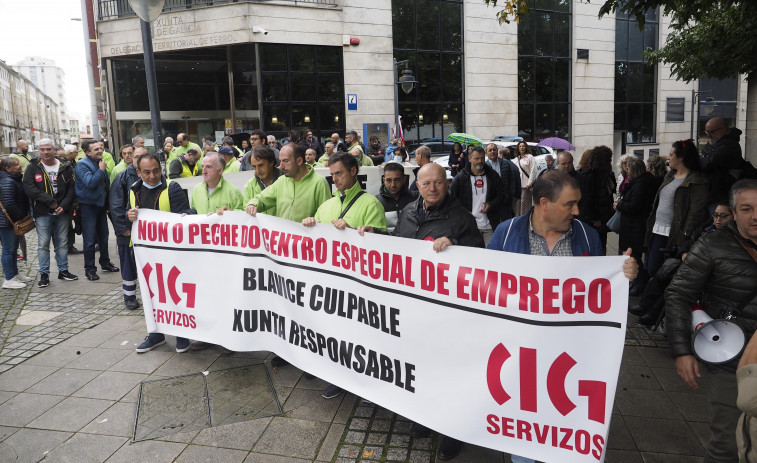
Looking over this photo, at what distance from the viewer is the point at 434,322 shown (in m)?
3.23

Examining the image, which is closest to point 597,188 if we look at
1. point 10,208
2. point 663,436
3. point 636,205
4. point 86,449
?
point 636,205

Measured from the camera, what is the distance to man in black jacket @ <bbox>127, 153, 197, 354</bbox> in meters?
5.37

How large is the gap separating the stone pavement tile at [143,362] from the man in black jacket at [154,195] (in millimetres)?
116

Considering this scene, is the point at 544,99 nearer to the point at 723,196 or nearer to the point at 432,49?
the point at 432,49

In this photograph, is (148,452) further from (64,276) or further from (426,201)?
(64,276)

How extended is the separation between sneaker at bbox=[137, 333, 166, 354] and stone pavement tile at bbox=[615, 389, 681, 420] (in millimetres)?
4167

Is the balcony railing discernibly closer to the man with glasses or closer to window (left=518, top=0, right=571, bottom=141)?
window (left=518, top=0, right=571, bottom=141)

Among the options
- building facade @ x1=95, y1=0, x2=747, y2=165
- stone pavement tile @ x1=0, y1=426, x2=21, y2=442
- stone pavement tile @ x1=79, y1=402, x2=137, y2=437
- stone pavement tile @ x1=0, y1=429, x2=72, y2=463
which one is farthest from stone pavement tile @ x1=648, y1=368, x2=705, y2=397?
building facade @ x1=95, y1=0, x2=747, y2=165

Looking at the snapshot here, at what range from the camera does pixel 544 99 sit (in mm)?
24906

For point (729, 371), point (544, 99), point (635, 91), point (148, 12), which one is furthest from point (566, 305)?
point (635, 91)

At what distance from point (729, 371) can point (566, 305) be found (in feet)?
2.74

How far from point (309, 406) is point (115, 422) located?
1.41 m

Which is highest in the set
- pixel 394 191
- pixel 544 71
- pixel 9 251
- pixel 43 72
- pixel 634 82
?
pixel 43 72

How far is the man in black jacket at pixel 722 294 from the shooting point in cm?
268
